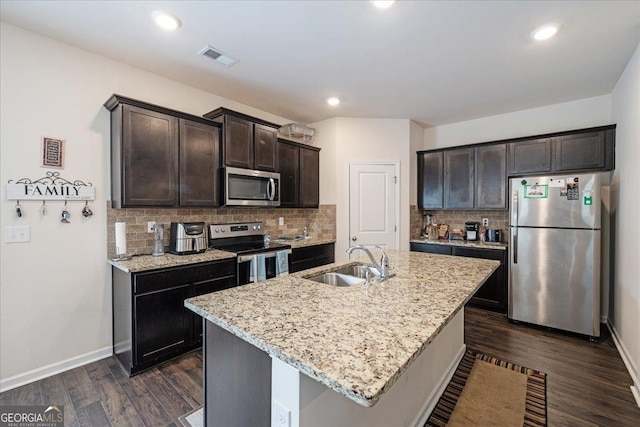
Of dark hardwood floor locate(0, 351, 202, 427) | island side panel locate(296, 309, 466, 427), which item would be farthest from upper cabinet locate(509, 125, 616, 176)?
dark hardwood floor locate(0, 351, 202, 427)

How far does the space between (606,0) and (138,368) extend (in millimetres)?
4212

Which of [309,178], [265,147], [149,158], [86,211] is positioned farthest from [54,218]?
[309,178]

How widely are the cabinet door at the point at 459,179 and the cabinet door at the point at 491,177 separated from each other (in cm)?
9

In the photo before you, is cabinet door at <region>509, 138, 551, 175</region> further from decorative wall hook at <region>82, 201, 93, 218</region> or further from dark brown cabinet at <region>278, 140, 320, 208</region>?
decorative wall hook at <region>82, 201, 93, 218</region>

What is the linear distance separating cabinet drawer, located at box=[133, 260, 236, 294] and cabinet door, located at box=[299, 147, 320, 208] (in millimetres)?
1594

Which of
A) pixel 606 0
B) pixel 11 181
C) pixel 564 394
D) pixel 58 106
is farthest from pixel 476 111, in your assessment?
pixel 11 181

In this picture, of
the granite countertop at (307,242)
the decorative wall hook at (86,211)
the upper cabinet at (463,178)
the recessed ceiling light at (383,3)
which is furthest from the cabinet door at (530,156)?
the decorative wall hook at (86,211)

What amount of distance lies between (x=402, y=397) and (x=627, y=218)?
2.65 meters

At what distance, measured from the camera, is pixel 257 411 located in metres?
1.20

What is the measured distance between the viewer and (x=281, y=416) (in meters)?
1.03

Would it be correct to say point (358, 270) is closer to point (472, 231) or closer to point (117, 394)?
point (117, 394)

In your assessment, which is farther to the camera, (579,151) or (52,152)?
(579,151)

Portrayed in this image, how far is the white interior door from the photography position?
4.27 m

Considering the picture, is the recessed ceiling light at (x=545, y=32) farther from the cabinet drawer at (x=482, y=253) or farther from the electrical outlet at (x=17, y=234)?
the electrical outlet at (x=17, y=234)
